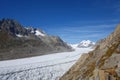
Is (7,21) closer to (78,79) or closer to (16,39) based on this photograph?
(16,39)

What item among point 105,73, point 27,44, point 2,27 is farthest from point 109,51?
point 2,27

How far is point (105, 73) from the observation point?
492 inches

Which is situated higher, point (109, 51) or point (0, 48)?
point (0, 48)

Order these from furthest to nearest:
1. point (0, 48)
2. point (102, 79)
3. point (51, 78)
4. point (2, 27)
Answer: point (2, 27), point (0, 48), point (51, 78), point (102, 79)

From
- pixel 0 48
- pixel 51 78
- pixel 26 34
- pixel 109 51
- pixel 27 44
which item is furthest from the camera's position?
pixel 26 34

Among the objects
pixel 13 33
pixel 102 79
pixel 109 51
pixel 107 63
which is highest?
pixel 13 33

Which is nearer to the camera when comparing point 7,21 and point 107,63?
point 107,63

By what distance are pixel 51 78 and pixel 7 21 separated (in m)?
149

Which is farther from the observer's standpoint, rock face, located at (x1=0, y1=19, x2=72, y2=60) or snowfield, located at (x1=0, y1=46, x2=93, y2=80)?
rock face, located at (x1=0, y1=19, x2=72, y2=60)

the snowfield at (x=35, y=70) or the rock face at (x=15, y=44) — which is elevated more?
the rock face at (x=15, y=44)

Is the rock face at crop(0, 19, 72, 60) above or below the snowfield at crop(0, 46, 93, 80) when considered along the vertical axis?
above

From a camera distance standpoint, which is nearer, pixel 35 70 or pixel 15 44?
pixel 35 70

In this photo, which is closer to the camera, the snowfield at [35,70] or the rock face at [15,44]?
the snowfield at [35,70]

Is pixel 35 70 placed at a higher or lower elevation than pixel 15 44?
lower
